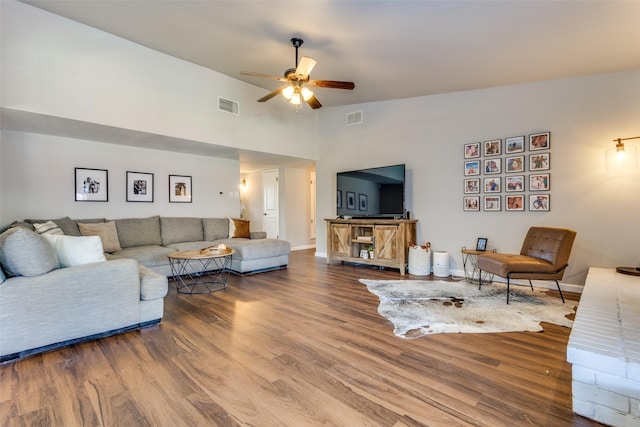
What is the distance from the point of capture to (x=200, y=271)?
4770 millimetres

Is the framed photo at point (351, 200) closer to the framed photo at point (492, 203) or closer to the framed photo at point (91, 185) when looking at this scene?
the framed photo at point (492, 203)

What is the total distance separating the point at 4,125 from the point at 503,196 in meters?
6.94

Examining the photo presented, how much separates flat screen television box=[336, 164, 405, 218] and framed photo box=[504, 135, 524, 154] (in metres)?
1.52

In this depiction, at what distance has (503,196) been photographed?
4.30m

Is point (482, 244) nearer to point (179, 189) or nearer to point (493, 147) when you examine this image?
Result: point (493, 147)

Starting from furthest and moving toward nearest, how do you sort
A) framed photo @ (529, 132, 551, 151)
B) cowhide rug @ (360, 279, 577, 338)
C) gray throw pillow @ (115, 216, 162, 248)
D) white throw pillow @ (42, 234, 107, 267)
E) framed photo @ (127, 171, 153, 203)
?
1. framed photo @ (127, 171, 153, 203)
2. gray throw pillow @ (115, 216, 162, 248)
3. framed photo @ (529, 132, 551, 151)
4. cowhide rug @ (360, 279, 577, 338)
5. white throw pillow @ (42, 234, 107, 267)

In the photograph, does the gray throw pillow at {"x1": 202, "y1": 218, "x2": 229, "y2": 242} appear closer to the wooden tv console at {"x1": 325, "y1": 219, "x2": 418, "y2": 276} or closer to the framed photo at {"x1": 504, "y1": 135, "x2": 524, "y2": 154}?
the wooden tv console at {"x1": 325, "y1": 219, "x2": 418, "y2": 276}

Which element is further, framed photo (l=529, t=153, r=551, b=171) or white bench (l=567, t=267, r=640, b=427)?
framed photo (l=529, t=153, r=551, b=171)

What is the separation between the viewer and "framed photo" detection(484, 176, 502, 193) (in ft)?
14.2

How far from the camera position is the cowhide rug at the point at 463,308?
263 centimetres

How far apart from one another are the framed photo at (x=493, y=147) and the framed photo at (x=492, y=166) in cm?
11

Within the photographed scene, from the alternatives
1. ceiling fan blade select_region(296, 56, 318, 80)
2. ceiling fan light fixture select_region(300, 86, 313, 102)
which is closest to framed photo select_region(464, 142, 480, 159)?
ceiling fan light fixture select_region(300, 86, 313, 102)

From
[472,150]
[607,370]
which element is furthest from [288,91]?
[607,370]

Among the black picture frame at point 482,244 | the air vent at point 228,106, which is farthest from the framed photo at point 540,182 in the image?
the air vent at point 228,106
